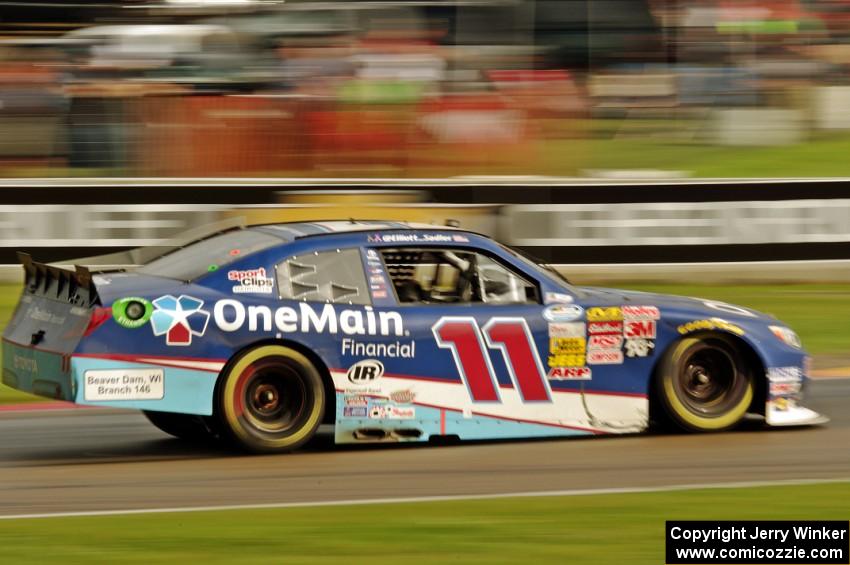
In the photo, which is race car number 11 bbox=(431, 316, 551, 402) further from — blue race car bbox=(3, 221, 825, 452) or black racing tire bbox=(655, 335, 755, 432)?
black racing tire bbox=(655, 335, 755, 432)

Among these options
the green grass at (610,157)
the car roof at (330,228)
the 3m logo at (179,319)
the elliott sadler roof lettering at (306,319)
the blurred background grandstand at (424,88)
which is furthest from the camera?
the green grass at (610,157)

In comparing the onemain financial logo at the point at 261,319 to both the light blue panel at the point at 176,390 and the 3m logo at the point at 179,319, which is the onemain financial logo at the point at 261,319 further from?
the light blue panel at the point at 176,390

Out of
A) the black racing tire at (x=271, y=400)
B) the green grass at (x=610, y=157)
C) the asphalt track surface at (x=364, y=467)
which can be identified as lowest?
the asphalt track surface at (x=364, y=467)

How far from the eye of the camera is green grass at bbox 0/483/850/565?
543 cm

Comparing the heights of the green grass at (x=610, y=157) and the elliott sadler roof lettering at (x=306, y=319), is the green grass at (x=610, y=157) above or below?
→ above

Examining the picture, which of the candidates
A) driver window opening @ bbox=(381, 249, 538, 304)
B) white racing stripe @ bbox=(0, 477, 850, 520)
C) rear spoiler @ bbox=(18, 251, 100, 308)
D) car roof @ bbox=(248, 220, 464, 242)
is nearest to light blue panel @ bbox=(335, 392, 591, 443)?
driver window opening @ bbox=(381, 249, 538, 304)

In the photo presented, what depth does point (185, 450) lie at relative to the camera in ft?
26.2

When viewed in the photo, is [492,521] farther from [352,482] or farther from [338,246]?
[338,246]

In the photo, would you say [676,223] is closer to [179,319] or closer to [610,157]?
[610,157]

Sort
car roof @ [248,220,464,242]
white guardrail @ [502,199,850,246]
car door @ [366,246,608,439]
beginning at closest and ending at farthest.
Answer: car door @ [366,246,608,439] < car roof @ [248,220,464,242] < white guardrail @ [502,199,850,246]

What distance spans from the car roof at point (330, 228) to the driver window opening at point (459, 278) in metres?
0.19

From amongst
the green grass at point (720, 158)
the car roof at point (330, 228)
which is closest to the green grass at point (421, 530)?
the car roof at point (330, 228)

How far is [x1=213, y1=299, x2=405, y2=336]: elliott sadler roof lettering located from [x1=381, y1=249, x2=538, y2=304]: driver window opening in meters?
0.38

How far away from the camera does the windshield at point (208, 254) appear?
303 inches
